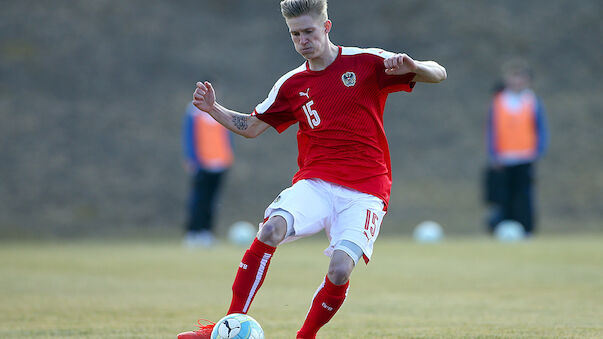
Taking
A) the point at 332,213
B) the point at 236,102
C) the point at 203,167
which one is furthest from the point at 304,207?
the point at 236,102

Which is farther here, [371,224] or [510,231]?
[510,231]

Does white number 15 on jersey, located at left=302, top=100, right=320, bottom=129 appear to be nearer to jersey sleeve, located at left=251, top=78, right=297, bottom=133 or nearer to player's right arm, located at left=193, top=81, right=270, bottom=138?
jersey sleeve, located at left=251, top=78, right=297, bottom=133

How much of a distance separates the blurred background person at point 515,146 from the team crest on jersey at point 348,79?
9566mm

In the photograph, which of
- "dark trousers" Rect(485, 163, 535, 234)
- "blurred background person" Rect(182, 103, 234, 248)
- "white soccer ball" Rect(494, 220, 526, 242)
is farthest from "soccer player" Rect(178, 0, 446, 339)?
"dark trousers" Rect(485, 163, 535, 234)

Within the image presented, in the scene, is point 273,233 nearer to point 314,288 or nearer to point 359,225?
point 359,225

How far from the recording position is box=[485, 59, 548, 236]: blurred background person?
47.1 ft

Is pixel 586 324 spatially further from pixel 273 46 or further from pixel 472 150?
pixel 273 46

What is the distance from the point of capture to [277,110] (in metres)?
5.54

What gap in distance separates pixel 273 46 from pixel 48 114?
20.6 ft

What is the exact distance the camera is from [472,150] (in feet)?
68.1

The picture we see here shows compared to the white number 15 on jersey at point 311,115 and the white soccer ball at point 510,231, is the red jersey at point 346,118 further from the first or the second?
the white soccer ball at point 510,231

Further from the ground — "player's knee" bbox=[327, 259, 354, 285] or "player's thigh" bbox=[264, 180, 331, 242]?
"player's thigh" bbox=[264, 180, 331, 242]

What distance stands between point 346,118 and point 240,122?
719 millimetres

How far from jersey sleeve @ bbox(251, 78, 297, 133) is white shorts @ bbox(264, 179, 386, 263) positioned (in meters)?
0.52
